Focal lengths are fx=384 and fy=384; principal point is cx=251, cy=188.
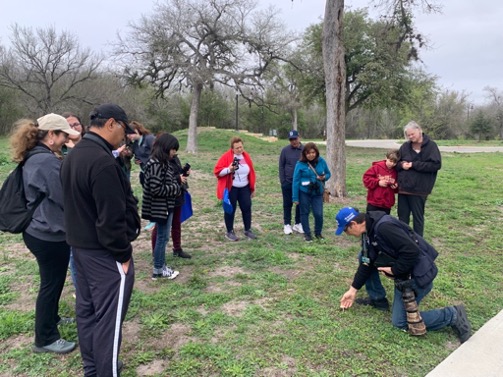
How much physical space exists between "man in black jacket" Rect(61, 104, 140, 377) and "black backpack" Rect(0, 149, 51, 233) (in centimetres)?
76

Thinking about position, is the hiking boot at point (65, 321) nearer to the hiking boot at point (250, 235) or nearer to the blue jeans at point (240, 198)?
the blue jeans at point (240, 198)

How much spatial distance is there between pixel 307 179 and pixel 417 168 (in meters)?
1.61

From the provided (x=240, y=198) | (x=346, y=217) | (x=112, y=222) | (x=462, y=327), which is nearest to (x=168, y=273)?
(x=240, y=198)

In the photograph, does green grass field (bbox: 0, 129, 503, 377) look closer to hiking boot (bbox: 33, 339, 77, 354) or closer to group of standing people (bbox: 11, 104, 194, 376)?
hiking boot (bbox: 33, 339, 77, 354)

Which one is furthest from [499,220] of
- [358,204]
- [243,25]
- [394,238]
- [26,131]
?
[243,25]

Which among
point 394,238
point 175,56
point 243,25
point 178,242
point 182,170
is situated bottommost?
point 178,242

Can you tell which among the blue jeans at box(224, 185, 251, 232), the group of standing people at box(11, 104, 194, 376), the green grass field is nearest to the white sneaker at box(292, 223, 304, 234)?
the green grass field

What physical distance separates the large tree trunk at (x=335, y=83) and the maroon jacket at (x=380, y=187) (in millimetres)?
3994

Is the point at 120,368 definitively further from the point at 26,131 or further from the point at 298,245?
the point at 298,245

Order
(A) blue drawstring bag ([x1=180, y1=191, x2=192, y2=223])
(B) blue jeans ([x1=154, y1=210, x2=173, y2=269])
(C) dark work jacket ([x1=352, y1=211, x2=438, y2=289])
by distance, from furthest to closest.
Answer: (A) blue drawstring bag ([x1=180, y1=191, x2=192, y2=223]), (B) blue jeans ([x1=154, y1=210, x2=173, y2=269]), (C) dark work jacket ([x1=352, y1=211, x2=438, y2=289])

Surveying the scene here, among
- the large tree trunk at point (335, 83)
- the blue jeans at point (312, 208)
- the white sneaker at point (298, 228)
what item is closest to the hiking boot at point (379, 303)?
the blue jeans at point (312, 208)

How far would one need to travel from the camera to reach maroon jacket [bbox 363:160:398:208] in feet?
16.8

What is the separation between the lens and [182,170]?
4938 millimetres

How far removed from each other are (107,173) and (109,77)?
120 ft
